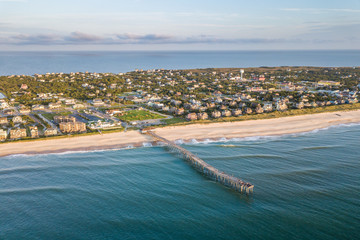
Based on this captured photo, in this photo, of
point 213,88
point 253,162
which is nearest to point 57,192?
point 253,162

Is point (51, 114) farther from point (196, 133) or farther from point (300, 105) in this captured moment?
point (300, 105)

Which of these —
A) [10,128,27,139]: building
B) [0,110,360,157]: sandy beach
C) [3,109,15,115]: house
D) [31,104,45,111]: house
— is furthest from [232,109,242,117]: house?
[3,109,15,115]: house

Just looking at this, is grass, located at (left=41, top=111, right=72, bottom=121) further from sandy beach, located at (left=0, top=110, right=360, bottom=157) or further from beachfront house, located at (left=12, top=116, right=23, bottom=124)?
sandy beach, located at (left=0, top=110, right=360, bottom=157)

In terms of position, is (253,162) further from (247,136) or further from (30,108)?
(30,108)

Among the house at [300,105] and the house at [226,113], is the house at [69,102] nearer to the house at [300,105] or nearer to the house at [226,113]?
the house at [226,113]

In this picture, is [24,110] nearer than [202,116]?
No

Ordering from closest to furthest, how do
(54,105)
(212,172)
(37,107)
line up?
(212,172)
(37,107)
(54,105)

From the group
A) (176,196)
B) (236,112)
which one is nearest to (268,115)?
(236,112)
